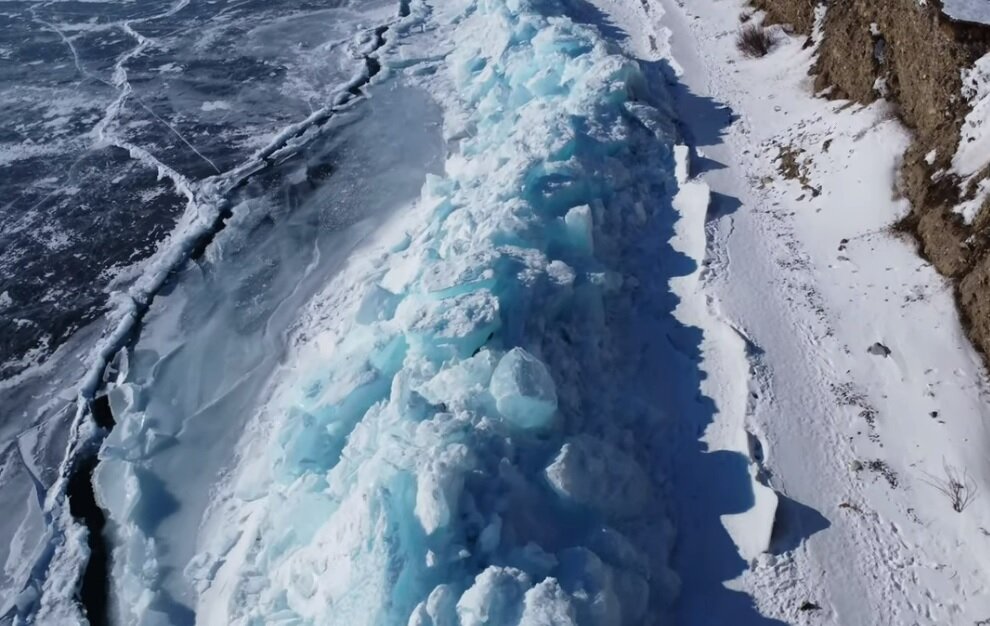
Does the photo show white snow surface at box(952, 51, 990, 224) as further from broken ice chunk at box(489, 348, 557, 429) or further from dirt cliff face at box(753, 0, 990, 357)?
broken ice chunk at box(489, 348, 557, 429)

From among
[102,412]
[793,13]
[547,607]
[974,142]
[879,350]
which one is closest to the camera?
[547,607]

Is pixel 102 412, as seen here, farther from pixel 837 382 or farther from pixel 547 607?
pixel 837 382

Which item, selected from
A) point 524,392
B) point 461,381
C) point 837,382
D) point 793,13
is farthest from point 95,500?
point 793,13

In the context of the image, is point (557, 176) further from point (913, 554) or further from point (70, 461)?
point (70, 461)

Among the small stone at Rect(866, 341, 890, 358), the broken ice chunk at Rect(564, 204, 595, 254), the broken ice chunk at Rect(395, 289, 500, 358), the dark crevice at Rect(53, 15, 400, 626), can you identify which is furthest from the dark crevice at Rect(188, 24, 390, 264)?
the small stone at Rect(866, 341, 890, 358)

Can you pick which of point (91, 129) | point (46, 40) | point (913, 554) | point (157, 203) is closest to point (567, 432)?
point (913, 554)

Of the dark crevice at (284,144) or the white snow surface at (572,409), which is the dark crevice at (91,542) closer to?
the white snow surface at (572,409)

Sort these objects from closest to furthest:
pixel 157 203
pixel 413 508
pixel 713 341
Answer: pixel 413 508
pixel 713 341
pixel 157 203
